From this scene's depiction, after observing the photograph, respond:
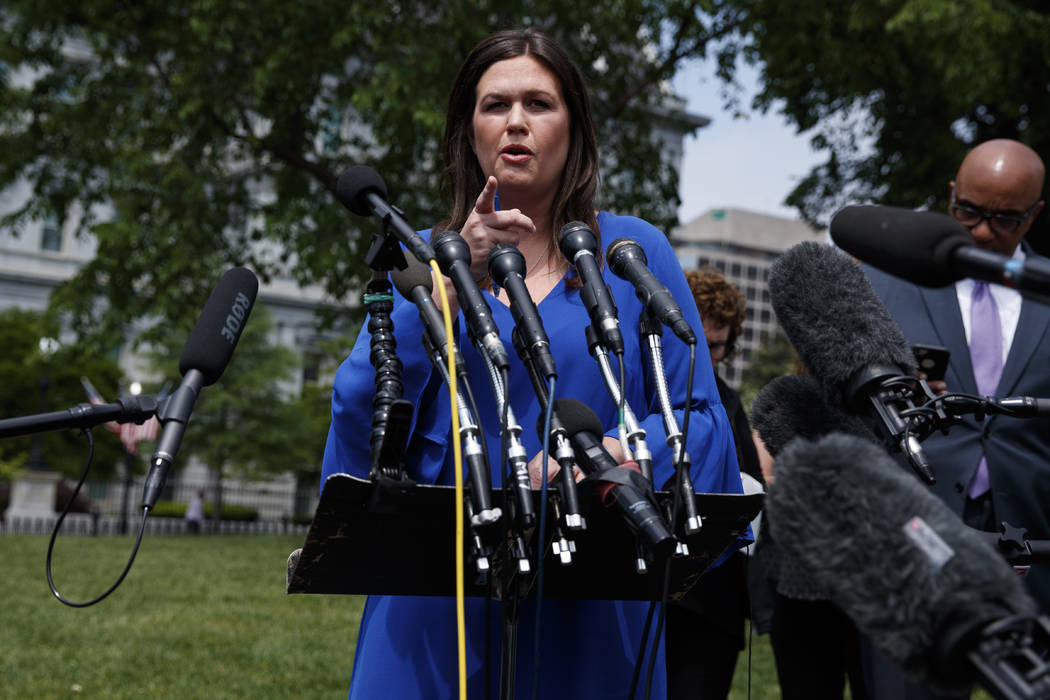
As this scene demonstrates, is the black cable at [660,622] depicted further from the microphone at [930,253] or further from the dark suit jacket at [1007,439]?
the dark suit jacket at [1007,439]

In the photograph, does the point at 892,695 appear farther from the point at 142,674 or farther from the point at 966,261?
the point at 142,674

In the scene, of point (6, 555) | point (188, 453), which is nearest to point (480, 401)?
point (6, 555)

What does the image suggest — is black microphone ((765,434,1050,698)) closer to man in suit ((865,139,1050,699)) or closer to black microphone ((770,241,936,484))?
black microphone ((770,241,936,484))

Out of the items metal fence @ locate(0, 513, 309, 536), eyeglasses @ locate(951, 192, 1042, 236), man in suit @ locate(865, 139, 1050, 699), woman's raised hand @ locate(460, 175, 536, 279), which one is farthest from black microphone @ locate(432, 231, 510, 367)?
metal fence @ locate(0, 513, 309, 536)

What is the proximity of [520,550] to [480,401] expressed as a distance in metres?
0.68

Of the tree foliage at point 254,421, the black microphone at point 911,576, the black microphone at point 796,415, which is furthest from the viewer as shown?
the tree foliage at point 254,421

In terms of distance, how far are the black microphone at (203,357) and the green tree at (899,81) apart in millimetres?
10621

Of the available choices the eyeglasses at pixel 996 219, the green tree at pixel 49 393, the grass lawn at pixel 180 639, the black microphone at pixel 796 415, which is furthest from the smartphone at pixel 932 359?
the green tree at pixel 49 393

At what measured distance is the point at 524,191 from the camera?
2.85 m

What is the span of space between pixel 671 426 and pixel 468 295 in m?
0.48

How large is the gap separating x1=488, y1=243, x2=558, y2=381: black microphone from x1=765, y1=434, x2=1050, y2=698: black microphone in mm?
663

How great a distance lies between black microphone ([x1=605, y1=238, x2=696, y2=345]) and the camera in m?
2.15

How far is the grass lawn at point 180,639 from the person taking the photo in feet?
24.5

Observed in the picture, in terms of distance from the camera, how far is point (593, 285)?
7.39ft
